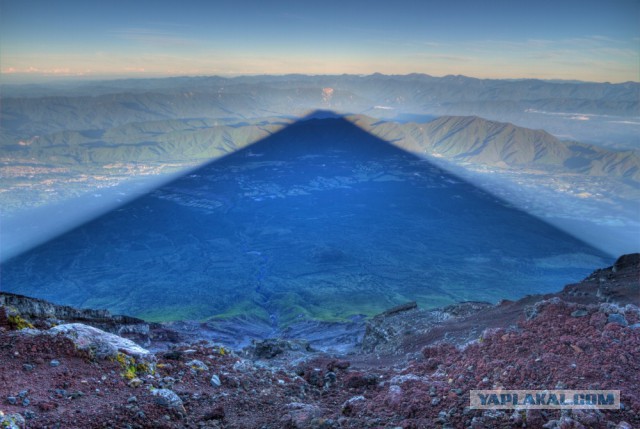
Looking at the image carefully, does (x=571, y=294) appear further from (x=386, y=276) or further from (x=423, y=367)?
(x=386, y=276)

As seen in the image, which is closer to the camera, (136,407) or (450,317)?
(136,407)

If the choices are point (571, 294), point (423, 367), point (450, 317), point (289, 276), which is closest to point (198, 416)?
point (423, 367)

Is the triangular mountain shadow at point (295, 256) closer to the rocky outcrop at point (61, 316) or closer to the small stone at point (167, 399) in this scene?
the rocky outcrop at point (61, 316)

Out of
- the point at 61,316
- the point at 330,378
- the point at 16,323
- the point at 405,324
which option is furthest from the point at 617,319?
the point at 405,324

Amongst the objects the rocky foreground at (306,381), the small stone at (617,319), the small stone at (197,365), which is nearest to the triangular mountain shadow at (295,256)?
the small stone at (197,365)

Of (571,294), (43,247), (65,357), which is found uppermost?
(65,357)

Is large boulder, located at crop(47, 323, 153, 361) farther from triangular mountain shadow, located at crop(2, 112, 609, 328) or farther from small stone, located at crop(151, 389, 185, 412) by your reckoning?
triangular mountain shadow, located at crop(2, 112, 609, 328)

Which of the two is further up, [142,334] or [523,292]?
[142,334]
